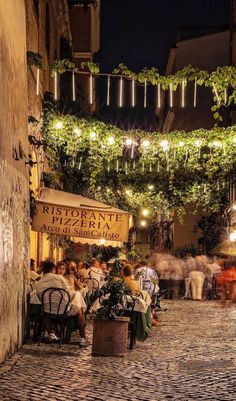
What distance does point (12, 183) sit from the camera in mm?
11164

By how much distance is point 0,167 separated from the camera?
9953mm

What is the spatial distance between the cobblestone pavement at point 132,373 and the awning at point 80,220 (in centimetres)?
262

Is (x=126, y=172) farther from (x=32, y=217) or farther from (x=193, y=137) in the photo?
(x=32, y=217)

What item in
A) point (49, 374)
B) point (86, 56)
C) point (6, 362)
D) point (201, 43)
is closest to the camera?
point (49, 374)

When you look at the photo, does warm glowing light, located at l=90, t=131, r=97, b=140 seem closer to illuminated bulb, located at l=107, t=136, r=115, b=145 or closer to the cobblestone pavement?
illuminated bulb, located at l=107, t=136, r=115, b=145

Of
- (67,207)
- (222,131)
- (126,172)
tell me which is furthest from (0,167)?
(126,172)

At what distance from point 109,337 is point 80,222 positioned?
4.71 meters

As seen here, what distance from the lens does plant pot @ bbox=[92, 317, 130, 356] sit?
11.7 m

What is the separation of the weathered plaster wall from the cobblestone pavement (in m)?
0.66

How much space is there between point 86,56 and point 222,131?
21.3m

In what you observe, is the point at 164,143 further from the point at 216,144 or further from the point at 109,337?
A: the point at 109,337

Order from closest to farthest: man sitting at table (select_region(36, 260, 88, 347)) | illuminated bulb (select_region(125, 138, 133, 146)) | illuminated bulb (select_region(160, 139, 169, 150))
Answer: man sitting at table (select_region(36, 260, 88, 347)) < illuminated bulb (select_region(125, 138, 133, 146)) < illuminated bulb (select_region(160, 139, 169, 150))

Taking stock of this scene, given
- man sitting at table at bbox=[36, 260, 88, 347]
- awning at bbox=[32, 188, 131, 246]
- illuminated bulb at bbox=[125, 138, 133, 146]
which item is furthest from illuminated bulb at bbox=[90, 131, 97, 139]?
man sitting at table at bbox=[36, 260, 88, 347]

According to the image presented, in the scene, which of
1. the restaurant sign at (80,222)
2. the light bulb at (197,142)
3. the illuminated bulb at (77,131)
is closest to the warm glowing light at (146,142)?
the light bulb at (197,142)
